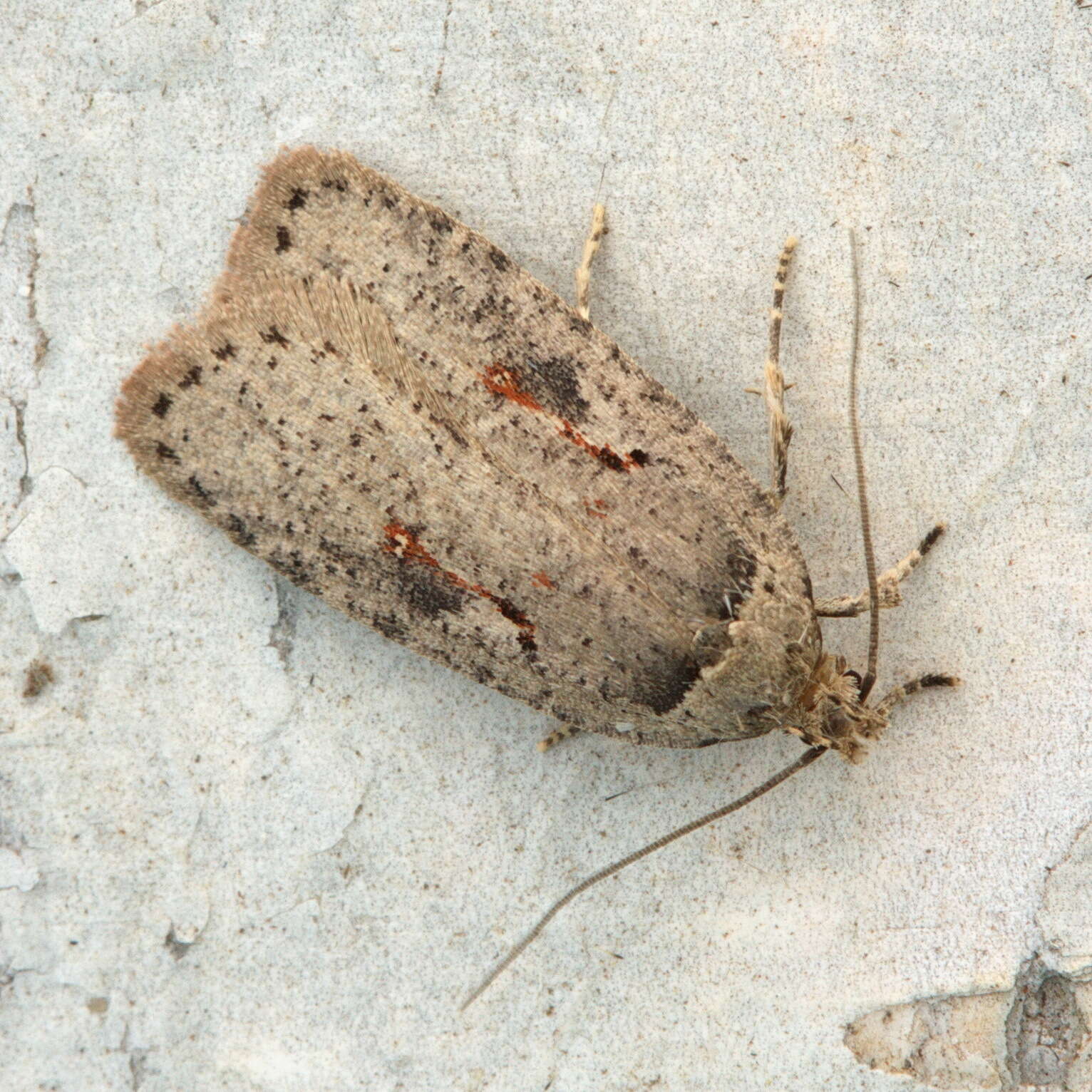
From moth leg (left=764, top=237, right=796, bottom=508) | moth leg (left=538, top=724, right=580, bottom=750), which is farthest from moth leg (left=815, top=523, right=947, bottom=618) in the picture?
moth leg (left=538, top=724, right=580, bottom=750)

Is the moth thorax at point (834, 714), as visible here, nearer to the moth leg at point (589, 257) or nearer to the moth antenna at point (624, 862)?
the moth antenna at point (624, 862)

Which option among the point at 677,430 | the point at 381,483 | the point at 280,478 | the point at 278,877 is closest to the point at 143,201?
the point at 280,478

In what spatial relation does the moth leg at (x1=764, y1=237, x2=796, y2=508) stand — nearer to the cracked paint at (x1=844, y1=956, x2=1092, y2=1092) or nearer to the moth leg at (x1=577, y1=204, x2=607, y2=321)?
the moth leg at (x1=577, y1=204, x2=607, y2=321)

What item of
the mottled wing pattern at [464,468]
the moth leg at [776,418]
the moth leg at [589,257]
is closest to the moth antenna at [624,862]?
the mottled wing pattern at [464,468]

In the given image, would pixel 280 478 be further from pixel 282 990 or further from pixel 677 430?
pixel 282 990

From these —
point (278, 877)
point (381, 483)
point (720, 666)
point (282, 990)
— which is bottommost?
point (282, 990)

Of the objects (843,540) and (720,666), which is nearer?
(720,666)
